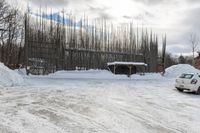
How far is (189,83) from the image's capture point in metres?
17.9

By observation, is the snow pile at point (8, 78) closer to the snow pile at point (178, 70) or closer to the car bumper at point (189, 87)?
the car bumper at point (189, 87)

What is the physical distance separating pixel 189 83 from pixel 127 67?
14.3 meters

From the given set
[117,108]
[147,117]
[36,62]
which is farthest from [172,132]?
[36,62]

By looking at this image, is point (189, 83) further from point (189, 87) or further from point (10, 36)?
point (10, 36)

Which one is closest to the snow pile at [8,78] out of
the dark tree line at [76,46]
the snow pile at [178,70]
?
the dark tree line at [76,46]

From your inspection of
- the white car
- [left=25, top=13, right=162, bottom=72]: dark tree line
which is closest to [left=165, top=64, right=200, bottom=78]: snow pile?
[left=25, top=13, right=162, bottom=72]: dark tree line

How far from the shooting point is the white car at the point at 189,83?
58.2 feet

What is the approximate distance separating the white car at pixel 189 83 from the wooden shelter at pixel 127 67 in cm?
1187

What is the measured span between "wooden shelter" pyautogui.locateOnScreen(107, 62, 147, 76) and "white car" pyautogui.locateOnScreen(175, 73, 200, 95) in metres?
11.9

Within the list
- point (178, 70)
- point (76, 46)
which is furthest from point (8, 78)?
point (178, 70)

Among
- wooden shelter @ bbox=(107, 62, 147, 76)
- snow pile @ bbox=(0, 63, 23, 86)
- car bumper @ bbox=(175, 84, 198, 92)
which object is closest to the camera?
snow pile @ bbox=(0, 63, 23, 86)

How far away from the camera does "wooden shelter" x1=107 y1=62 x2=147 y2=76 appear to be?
1199 inches

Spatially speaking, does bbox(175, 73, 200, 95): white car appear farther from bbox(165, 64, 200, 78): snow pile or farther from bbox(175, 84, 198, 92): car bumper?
bbox(165, 64, 200, 78): snow pile

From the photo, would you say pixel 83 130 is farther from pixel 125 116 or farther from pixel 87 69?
pixel 87 69
